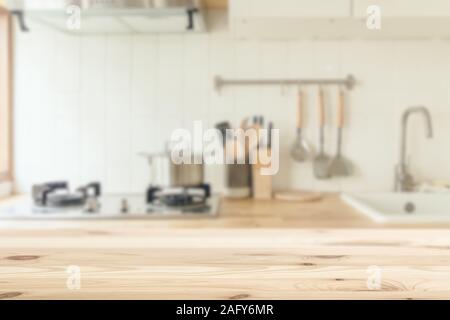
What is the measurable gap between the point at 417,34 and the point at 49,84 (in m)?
1.36

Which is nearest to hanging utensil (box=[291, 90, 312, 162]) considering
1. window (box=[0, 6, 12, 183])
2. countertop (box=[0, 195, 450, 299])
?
countertop (box=[0, 195, 450, 299])

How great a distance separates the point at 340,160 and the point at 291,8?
1.94ft

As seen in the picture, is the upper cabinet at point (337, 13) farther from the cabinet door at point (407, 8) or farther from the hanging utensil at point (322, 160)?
the hanging utensil at point (322, 160)

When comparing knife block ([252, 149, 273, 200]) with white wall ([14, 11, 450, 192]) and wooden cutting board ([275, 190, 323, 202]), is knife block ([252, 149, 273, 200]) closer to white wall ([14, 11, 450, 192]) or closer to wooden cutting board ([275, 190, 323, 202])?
wooden cutting board ([275, 190, 323, 202])

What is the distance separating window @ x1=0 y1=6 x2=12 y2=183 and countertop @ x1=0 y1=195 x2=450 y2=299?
623mm

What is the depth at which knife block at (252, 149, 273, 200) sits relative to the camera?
4.65 feet

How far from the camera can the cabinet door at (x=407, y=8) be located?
1221 mm

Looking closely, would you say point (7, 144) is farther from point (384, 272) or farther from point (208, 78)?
point (384, 272)

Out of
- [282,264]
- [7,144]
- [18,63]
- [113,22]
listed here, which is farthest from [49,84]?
[282,264]

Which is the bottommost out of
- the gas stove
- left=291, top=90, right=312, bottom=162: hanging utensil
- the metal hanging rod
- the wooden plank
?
the wooden plank

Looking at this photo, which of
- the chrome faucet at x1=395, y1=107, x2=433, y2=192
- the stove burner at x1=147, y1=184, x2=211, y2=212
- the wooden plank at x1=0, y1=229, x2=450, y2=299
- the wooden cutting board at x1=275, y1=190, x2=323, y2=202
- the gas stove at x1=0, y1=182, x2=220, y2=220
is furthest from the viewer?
the chrome faucet at x1=395, y1=107, x2=433, y2=192

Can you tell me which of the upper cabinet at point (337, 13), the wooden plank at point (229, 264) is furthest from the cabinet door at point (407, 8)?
the wooden plank at point (229, 264)

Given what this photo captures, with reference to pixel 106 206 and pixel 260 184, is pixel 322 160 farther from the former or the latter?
pixel 106 206

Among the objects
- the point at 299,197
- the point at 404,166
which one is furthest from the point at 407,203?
the point at 299,197
